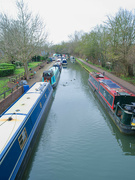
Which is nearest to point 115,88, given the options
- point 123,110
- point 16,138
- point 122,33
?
point 123,110

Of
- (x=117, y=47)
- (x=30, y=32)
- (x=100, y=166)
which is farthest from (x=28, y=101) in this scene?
(x=117, y=47)

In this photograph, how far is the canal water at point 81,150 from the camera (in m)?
5.99

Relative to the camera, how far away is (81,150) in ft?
24.0

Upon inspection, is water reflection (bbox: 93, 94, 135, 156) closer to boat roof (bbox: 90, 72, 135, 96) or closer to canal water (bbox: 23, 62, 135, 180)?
canal water (bbox: 23, 62, 135, 180)

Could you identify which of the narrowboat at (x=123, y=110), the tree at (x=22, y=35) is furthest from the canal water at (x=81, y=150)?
the tree at (x=22, y=35)

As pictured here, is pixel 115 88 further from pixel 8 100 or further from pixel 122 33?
pixel 122 33

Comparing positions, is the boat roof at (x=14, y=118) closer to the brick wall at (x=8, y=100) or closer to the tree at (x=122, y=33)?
the brick wall at (x=8, y=100)

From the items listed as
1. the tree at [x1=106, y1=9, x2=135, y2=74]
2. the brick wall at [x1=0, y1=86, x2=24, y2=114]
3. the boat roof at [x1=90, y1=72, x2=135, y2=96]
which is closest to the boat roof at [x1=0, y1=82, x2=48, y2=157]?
the brick wall at [x1=0, y1=86, x2=24, y2=114]

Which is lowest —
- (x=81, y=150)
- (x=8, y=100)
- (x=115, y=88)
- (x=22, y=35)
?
(x=81, y=150)

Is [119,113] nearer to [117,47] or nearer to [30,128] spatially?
[30,128]

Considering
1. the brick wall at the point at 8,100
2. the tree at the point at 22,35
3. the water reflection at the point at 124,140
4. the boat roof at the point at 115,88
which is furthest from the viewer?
the tree at the point at 22,35

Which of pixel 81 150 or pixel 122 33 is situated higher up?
pixel 122 33

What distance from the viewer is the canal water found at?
599 centimetres

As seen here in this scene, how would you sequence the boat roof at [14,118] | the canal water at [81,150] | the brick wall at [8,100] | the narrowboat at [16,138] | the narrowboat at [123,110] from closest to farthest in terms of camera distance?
the narrowboat at [16,138], the boat roof at [14,118], the canal water at [81,150], the narrowboat at [123,110], the brick wall at [8,100]
